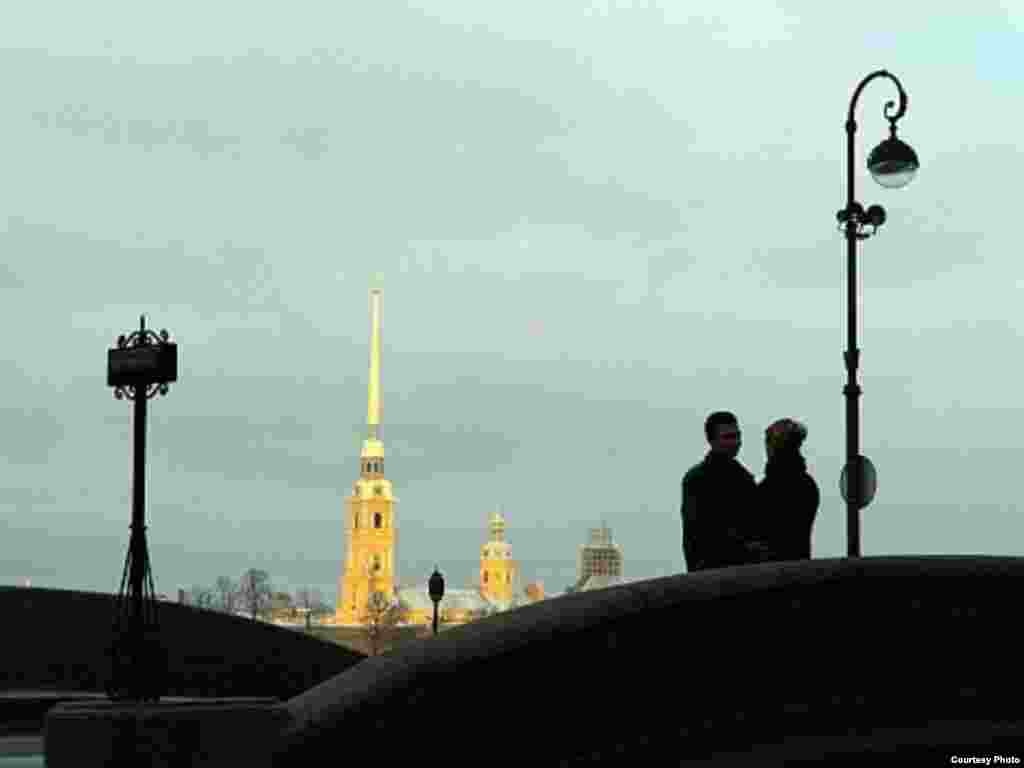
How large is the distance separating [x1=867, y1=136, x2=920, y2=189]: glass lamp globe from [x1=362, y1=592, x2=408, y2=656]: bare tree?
427 ft

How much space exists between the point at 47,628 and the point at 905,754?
1327 cm

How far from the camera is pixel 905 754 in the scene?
10.8 m

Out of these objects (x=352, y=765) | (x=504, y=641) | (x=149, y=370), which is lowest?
(x=352, y=765)

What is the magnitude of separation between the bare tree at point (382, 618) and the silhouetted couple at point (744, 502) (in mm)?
137686

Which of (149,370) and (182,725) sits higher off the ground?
(149,370)

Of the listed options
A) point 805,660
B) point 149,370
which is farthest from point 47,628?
point 805,660

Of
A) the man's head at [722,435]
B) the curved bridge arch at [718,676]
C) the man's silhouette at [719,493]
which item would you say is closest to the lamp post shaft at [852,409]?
the curved bridge arch at [718,676]

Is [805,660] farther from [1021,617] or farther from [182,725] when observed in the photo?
[182,725]

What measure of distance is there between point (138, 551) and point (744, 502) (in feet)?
12.0

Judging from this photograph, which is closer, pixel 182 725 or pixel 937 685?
pixel 182 725

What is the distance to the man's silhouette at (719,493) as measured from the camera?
10625 mm

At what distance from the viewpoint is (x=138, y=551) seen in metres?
10.6

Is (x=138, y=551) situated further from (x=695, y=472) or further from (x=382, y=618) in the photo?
(x=382, y=618)

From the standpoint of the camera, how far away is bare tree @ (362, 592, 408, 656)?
158 meters
